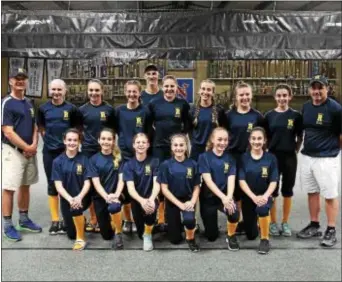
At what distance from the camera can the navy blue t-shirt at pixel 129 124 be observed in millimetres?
1888

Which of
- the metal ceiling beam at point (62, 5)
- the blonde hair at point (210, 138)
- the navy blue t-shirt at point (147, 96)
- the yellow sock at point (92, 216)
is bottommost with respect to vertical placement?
the yellow sock at point (92, 216)

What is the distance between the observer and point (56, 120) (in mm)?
1939

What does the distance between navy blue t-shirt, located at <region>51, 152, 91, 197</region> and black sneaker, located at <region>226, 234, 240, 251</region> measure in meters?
0.65

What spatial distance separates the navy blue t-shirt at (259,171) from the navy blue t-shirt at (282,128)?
109mm

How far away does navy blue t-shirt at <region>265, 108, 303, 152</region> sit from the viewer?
1.90m

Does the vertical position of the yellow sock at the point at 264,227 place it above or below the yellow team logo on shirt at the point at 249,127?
below

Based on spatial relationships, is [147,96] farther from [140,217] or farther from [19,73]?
[19,73]

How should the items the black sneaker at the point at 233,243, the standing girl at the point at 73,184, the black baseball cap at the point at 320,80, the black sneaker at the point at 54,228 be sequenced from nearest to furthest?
the black baseball cap at the point at 320,80 → the black sneaker at the point at 233,243 → the standing girl at the point at 73,184 → the black sneaker at the point at 54,228

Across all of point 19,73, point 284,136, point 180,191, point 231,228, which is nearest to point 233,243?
point 231,228

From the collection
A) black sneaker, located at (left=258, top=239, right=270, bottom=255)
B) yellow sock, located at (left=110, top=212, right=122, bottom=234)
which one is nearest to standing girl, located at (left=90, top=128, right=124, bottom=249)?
yellow sock, located at (left=110, top=212, right=122, bottom=234)

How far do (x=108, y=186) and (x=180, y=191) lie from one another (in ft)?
1.04

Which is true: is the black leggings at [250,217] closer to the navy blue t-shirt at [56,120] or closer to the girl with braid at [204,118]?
the girl with braid at [204,118]

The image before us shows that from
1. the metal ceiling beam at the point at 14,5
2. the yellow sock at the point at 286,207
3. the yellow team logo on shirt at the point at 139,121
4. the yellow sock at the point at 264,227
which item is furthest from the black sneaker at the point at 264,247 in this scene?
the metal ceiling beam at the point at 14,5

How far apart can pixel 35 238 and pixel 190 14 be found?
4.39 feet
